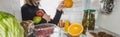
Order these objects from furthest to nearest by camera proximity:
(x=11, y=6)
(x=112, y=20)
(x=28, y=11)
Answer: (x=112, y=20) < (x=28, y=11) < (x=11, y=6)

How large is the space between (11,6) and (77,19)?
1.45ft

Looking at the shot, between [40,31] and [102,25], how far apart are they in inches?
21.1

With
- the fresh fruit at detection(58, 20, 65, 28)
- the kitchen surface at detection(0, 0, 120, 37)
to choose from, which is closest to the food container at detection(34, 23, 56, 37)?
the kitchen surface at detection(0, 0, 120, 37)

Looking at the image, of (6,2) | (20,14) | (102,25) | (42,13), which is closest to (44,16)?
(42,13)

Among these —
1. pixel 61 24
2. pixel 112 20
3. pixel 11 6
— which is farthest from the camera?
pixel 112 20

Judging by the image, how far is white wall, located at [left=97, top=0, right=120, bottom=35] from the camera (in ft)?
3.61

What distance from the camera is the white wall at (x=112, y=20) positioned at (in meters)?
1.10

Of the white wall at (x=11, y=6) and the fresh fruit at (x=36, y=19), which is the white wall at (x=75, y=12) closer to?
the fresh fruit at (x=36, y=19)

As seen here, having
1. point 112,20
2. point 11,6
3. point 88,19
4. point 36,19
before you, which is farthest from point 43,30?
point 112,20

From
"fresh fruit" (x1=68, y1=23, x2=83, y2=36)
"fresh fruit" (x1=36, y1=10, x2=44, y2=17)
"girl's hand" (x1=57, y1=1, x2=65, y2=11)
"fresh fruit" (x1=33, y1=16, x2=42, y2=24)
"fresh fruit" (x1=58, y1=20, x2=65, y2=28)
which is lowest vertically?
"fresh fruit" (x1=68, y1=23, x2=83, y2=36)

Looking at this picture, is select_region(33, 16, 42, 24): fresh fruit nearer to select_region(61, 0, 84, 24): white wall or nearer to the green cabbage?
select_region(61, 0, 84, 24): white wall

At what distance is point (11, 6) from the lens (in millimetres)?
809

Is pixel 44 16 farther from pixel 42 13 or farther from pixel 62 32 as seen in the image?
pixel 62 32

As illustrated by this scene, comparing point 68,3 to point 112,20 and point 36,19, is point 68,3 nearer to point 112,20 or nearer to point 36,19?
point 36,19
